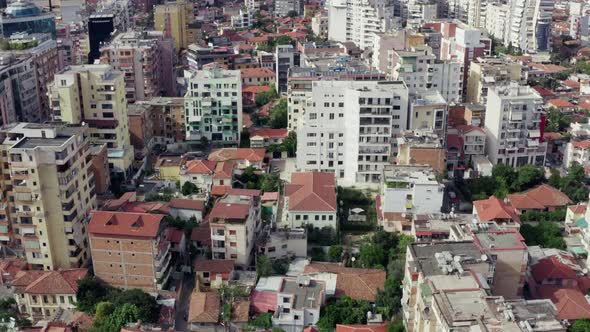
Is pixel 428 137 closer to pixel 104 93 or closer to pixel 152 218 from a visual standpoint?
pixel 152 218

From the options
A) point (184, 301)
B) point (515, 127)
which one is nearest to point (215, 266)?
point (184, 301)

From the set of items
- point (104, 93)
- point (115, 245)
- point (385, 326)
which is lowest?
point (385, 326)

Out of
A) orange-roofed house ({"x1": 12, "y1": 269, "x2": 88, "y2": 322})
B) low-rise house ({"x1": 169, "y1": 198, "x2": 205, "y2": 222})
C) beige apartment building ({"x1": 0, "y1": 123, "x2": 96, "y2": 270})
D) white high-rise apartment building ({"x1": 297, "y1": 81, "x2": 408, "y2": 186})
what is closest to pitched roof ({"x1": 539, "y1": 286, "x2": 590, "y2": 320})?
white high-rise apartment building ({"x1": 297, "y1": 81, "x2": 408, "y2": 186})

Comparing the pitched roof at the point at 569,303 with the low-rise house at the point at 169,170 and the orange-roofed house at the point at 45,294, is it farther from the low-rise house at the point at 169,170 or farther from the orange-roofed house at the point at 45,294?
the low-rise house at the point at 169,170

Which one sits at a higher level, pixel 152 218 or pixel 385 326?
pixel 152 218

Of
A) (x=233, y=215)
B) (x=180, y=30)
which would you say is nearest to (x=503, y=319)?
(x=233, y=215)

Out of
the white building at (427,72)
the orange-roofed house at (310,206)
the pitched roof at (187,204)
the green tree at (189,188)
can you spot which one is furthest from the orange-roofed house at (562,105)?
the pitched roof at (187,204)

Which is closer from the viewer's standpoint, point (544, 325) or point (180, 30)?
point (544, 325)
